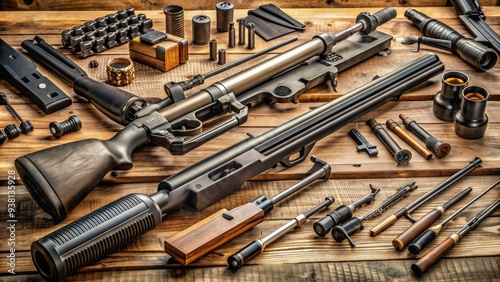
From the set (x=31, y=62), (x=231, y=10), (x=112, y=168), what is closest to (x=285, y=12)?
(x=231, y=10)

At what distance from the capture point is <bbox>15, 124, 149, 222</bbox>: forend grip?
2.49m

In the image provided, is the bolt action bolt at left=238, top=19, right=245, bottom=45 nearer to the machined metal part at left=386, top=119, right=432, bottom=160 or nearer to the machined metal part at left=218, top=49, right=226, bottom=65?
the machined metal part at left=218, top=49, right=226, bottom=65

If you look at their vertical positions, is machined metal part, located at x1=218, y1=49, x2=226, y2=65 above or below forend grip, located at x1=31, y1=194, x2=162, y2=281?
below

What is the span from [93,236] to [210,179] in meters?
0.52

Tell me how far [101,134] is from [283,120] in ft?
2.60

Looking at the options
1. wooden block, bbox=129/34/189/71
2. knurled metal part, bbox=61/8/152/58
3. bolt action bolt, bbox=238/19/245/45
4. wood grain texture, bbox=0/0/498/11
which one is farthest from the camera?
wood grain texture, bbox=0/0/498/11

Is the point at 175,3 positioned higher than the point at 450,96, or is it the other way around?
the point at 450,96

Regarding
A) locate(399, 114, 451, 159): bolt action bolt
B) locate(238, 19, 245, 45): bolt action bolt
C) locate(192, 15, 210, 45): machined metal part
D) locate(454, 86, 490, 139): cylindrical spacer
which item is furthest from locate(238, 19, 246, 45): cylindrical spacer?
locate(454, 86, 490, 139): cylindrical spacer

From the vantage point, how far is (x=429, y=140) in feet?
9.91

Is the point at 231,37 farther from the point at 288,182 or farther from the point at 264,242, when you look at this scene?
the point at 264,242

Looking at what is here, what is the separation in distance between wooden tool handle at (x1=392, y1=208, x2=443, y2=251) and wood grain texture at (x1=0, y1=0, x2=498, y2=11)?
6.71ft

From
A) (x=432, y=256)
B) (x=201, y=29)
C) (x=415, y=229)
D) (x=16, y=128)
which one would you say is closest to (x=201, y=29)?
(x=201, y=29)

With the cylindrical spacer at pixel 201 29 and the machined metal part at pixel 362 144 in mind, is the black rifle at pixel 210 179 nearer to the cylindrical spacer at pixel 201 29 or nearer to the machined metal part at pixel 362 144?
the machined metal part at pixel 362 144

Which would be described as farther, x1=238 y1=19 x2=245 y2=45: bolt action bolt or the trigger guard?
x1=238 y1=19 x2=245 y2=45: bolt action bolt
